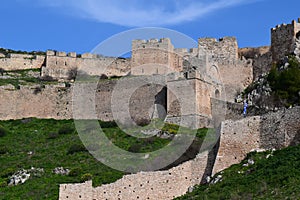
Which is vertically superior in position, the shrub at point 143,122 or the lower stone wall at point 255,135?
the shrub at point 143,122

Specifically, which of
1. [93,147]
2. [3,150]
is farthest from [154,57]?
[3,150]

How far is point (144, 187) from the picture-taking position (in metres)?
29.6

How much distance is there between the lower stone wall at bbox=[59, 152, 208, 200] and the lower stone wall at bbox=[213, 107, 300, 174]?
125 centimetres

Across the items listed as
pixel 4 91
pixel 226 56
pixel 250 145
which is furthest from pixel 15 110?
pixel 250 145

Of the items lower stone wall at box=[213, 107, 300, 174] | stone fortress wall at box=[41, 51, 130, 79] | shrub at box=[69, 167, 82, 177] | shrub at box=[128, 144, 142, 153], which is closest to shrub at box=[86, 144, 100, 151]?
shrub at box=[128, 144, 142, 153]

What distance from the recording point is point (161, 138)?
37.8 metres

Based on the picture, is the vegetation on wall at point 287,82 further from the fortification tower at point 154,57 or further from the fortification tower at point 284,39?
the fortification tower at point 154,57

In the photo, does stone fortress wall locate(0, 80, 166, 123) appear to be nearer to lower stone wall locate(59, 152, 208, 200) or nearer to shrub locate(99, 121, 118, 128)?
shrub locate(99, 121, 118, 128)

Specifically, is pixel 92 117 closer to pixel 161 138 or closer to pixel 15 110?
pixel 15 110

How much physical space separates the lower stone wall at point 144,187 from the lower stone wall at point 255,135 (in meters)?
1.25

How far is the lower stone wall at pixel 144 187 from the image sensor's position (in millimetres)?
29594

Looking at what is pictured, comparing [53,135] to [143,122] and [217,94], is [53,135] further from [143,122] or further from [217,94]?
[217,94]

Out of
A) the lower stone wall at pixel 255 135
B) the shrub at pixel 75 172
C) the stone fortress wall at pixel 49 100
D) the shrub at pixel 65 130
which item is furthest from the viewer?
the stone fortress wall at pixel 49 100

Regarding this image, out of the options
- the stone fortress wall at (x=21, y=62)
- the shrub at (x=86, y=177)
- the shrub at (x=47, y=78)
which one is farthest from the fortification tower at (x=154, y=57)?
the shrub at (x=86, y=177)
